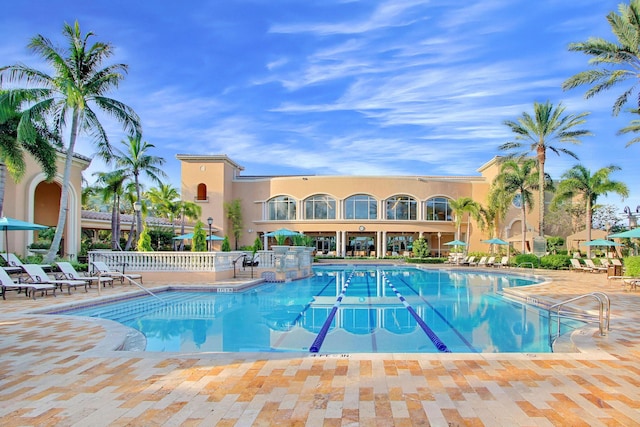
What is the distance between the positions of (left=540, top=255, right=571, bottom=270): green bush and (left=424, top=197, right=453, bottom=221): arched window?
52.7 ft

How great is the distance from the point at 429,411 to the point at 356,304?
30.0 feet

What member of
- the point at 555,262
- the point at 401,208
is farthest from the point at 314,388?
the point at 401,208

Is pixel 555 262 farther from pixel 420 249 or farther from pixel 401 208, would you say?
pixel 401 208

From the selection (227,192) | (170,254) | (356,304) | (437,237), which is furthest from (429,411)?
(437,237)

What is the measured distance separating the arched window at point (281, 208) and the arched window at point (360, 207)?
17.3 feet

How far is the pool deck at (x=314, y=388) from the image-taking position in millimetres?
3531

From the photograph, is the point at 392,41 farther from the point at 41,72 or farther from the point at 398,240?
the point at 398,240

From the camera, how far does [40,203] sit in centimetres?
2606

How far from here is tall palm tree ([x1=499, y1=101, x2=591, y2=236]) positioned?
27070mm

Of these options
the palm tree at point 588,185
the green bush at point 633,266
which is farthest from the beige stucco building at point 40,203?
the palm tree at point 588,185

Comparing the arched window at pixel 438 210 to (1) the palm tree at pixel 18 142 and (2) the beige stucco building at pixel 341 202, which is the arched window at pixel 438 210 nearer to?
(2) the beige stucco building at pixel 341 202

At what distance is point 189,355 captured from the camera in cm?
552

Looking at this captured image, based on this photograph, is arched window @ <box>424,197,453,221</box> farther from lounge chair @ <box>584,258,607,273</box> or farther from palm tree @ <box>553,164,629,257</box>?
lounge chair @ <box>584,258,607,273</box>

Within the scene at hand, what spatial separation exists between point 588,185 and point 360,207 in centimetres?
1895
